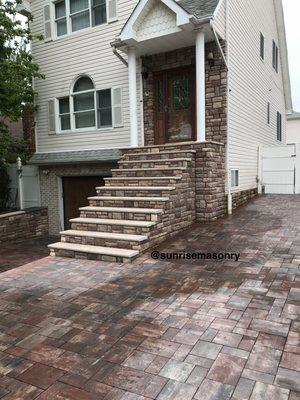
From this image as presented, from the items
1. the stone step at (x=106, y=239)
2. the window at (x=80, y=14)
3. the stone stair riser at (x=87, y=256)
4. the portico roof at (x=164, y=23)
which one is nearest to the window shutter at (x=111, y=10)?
the window at (x=80, y=14)

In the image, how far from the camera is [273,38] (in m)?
14.3

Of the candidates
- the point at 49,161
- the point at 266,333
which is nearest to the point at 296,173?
the point at 49,161

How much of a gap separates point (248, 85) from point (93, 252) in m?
7.49

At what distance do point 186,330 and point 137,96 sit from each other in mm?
7687

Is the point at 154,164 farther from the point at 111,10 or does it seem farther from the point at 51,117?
the point at 51,117

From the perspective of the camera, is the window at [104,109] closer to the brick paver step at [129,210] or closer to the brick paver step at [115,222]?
the brick paver step at [129,210]

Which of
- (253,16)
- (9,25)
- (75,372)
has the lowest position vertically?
(75,372)

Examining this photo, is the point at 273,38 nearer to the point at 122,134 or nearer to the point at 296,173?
the point at 296,173

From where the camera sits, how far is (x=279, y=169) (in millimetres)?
11578

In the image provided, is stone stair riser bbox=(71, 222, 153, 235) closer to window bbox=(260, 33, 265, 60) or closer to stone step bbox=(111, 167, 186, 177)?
stone step bbox=(111, 167, 186, 177)

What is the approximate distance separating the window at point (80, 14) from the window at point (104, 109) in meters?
2.06

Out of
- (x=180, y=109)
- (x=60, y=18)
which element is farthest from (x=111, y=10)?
(x=180, y=109)

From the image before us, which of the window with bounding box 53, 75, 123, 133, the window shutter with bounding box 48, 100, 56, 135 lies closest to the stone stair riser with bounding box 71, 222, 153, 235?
the window with bounding box 53, 75, 123, 133

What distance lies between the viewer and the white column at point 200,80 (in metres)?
7.82
